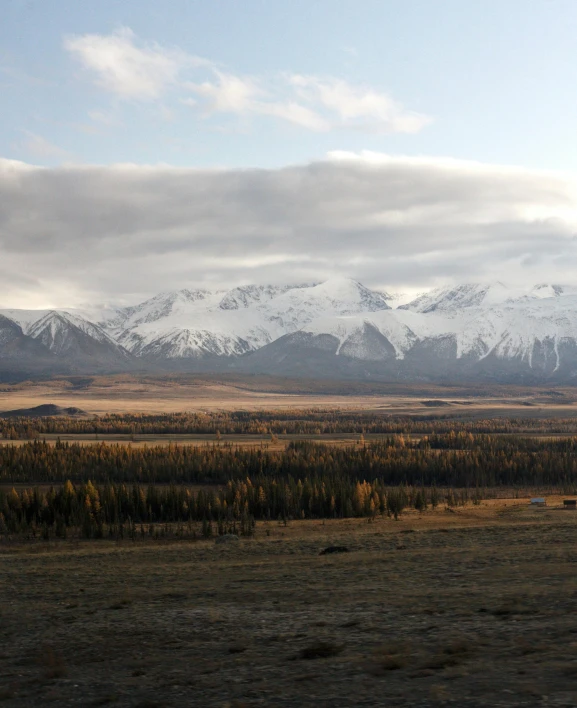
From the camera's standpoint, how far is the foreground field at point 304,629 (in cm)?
1892

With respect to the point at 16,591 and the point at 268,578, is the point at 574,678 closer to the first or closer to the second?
the point at 268,578

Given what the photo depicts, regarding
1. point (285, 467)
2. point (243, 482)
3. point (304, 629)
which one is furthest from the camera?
point (285, 467)

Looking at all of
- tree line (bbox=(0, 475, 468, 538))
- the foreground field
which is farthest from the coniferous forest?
the foreground field

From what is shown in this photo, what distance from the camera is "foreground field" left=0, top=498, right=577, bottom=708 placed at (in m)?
18.9

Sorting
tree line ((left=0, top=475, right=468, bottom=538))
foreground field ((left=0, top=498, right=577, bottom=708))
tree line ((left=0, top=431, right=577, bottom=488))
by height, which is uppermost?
foreground field ((left=0, top=498, right=577, bottom=708))

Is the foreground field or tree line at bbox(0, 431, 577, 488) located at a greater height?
the foreground field

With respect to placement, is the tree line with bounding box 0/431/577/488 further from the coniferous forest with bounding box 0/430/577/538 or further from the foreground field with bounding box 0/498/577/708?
the foreground field with bounding box 0/498/577/708

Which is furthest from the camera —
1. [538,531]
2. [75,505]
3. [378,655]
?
[75,505]

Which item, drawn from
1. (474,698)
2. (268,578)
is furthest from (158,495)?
(474,698)

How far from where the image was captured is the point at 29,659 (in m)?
23.7

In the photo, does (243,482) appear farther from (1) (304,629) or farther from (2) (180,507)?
(1) (304,629)

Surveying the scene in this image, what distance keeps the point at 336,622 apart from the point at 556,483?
3687 inches

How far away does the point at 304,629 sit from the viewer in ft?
82.0

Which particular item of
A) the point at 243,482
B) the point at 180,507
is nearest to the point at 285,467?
the point at 243,482
